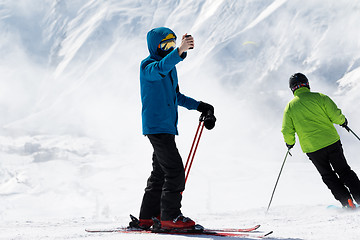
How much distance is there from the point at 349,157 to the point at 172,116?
53514 millimetres

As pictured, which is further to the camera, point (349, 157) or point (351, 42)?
point (351, 42)

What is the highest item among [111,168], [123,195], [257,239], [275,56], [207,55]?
[207,55]

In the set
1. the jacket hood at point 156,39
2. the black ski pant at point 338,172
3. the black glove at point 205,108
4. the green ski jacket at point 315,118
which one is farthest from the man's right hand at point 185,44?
the black ski pant at point 338,172

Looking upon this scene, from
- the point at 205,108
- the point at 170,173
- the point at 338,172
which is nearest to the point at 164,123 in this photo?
the point at 170,173

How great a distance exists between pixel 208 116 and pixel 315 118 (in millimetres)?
1600

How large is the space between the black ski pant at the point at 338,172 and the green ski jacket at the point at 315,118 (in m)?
0.09

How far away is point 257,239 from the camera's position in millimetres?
2760

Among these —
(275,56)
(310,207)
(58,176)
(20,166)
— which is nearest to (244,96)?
(275,56)

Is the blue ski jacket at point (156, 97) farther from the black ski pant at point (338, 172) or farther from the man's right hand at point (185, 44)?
the black ski pant at point (338, 172)

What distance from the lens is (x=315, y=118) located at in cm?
446

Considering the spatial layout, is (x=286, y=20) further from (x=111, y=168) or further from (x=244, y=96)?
(x=111, y=168)

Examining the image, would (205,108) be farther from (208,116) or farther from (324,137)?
(324,137)

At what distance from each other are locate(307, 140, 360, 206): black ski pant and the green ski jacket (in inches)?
3.4

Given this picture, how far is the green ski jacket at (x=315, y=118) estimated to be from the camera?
4.43 metres
